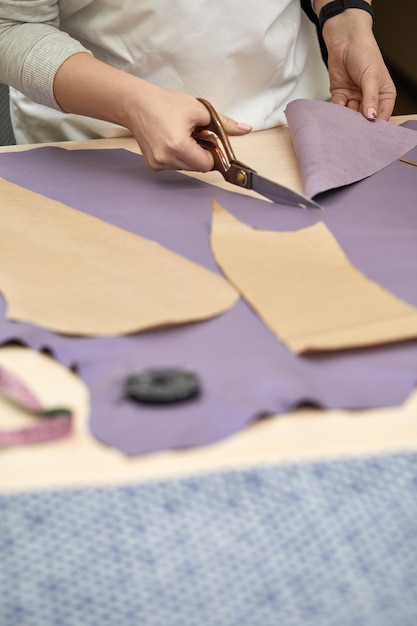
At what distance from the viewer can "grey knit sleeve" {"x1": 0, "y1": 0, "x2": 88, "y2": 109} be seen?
1127mm

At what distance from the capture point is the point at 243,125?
108 cm

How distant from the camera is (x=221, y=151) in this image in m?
1.01

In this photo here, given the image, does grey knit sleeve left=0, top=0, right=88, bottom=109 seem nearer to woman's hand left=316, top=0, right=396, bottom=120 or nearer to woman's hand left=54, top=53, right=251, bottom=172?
woman's hand left=54, top=53, right=251, bottom=172

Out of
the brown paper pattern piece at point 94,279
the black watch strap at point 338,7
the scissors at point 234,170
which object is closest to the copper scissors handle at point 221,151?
the scissors at point 234,170

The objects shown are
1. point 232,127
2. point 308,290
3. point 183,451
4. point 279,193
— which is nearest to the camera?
point 183,451

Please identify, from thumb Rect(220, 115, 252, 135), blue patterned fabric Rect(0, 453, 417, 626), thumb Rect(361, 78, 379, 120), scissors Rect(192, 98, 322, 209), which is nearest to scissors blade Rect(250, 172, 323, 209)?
scissors Rect(192, 98, 322, 209)

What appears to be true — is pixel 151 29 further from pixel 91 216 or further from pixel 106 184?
pixel 91 216

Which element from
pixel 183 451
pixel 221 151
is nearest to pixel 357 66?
pixel 221 151

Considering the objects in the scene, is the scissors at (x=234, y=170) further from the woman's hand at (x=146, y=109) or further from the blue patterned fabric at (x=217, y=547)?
the blue patterned fabric at (x=217, y=547)

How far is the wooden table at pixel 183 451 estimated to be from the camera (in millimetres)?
535

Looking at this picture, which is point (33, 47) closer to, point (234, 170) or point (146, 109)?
point (146, 109)

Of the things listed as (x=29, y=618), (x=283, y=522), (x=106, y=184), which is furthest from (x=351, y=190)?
(x=29, y=618)

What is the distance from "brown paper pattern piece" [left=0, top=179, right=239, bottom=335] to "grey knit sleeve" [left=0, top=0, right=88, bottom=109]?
295 millimetres

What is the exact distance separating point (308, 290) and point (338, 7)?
74 centimetres
